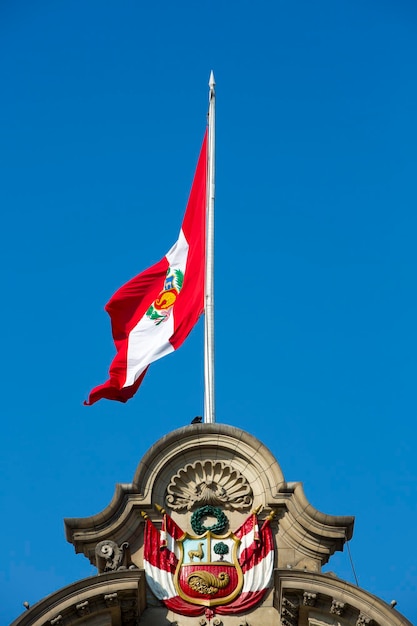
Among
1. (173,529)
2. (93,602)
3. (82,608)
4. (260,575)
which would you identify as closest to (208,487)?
(173,529)

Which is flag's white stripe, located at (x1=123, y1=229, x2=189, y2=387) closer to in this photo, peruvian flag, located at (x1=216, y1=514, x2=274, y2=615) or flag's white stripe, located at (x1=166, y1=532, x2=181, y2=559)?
flag's white stripe, located at (x1=166, y1=532, x2=181, y2=559)

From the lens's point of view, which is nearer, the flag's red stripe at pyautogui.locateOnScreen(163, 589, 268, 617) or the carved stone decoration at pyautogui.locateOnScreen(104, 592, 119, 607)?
the carved stone decoration at pyautogui.locateOnScreen(104, 592, 119, 607)

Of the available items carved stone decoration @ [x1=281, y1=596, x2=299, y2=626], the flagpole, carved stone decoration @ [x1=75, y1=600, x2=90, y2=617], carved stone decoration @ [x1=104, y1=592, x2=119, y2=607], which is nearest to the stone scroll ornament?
carved stone decoration @ [x1=281, y1=596, x2=299, y2=626]

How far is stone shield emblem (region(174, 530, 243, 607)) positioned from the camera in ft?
89.6

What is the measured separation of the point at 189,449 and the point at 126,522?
1981 millimetres

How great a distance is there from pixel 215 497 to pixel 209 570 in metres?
1.58

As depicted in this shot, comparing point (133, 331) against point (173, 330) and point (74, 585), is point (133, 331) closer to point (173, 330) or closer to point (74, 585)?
point (173, 330)

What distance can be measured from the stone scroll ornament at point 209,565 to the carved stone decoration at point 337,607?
1.56 meters

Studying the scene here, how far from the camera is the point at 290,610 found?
88.5 feet

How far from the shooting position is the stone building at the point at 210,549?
87.4 feet

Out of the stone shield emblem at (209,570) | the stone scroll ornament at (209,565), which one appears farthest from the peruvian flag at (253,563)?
the stone shield emblem at (209,570)

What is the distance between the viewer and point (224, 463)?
28625 mm

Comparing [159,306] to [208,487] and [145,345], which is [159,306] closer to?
[145,345]

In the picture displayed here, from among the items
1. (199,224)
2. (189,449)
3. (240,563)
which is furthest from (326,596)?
(199,224)
